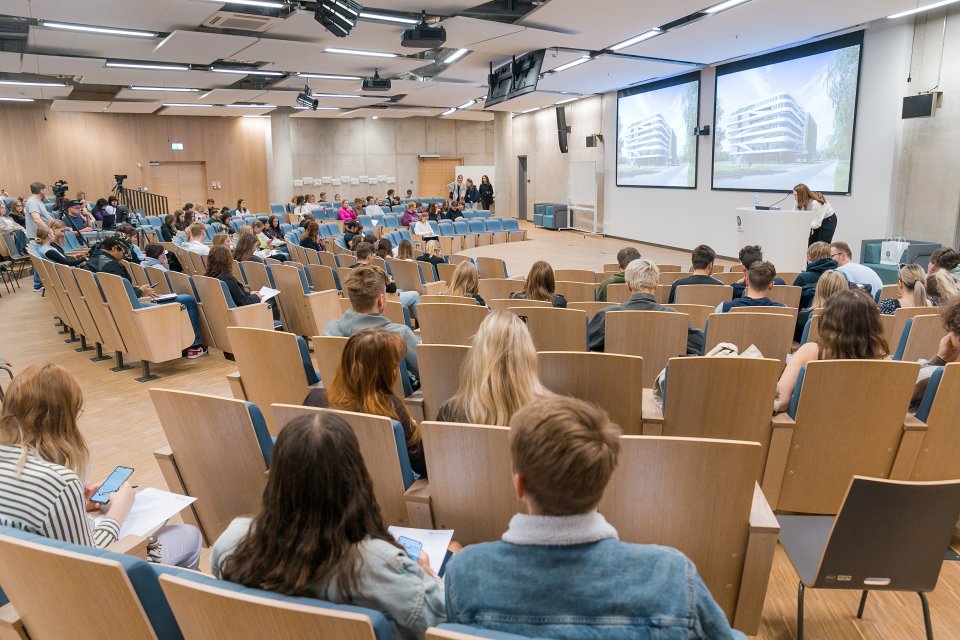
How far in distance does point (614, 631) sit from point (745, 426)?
1796 millimetres

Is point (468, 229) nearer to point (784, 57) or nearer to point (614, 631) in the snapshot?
point (784, 57)

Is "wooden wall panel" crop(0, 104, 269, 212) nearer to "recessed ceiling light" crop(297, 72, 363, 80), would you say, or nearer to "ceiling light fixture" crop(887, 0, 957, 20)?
"recessed ceiling light" crop(297, 72, 363, 80)

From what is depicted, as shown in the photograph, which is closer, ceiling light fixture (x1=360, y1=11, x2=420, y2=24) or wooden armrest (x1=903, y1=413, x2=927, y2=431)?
wooden armrest (x1=903, y1=413, x2=927, y2=431)

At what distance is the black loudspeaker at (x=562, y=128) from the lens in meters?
19.1

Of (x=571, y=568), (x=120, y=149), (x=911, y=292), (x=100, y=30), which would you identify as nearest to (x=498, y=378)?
(x=571, y=568)

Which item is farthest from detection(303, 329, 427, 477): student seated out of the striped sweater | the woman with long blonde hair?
the striped sweater

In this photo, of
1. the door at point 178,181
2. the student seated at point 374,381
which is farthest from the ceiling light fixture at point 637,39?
the door at point 178,181

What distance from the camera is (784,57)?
Result: 10.9 meters

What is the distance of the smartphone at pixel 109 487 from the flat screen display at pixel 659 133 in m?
13.5

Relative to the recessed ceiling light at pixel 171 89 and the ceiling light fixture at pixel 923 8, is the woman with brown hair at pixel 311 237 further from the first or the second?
the ceiling light fixture at pixel 923 8

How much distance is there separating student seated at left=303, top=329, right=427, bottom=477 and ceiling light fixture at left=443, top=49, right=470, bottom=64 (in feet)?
33.1

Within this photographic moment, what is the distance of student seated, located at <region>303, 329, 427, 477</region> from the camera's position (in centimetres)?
235

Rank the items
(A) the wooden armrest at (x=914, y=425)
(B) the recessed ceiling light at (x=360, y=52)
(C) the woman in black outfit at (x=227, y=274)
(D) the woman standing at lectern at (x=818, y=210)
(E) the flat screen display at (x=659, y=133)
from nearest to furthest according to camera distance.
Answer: (A) the wooden armrest at (x=914, y=425) → (C) the woman in black outfit at (x=227, y=274) → (D) the woman standing at lectern at (x=818, y=210) → (B) the recessed ceiling light at (x=360, y=52) → (E) the flat screen display at (x=659, y=133)

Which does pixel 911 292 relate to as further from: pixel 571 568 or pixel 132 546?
pixel 132 546
